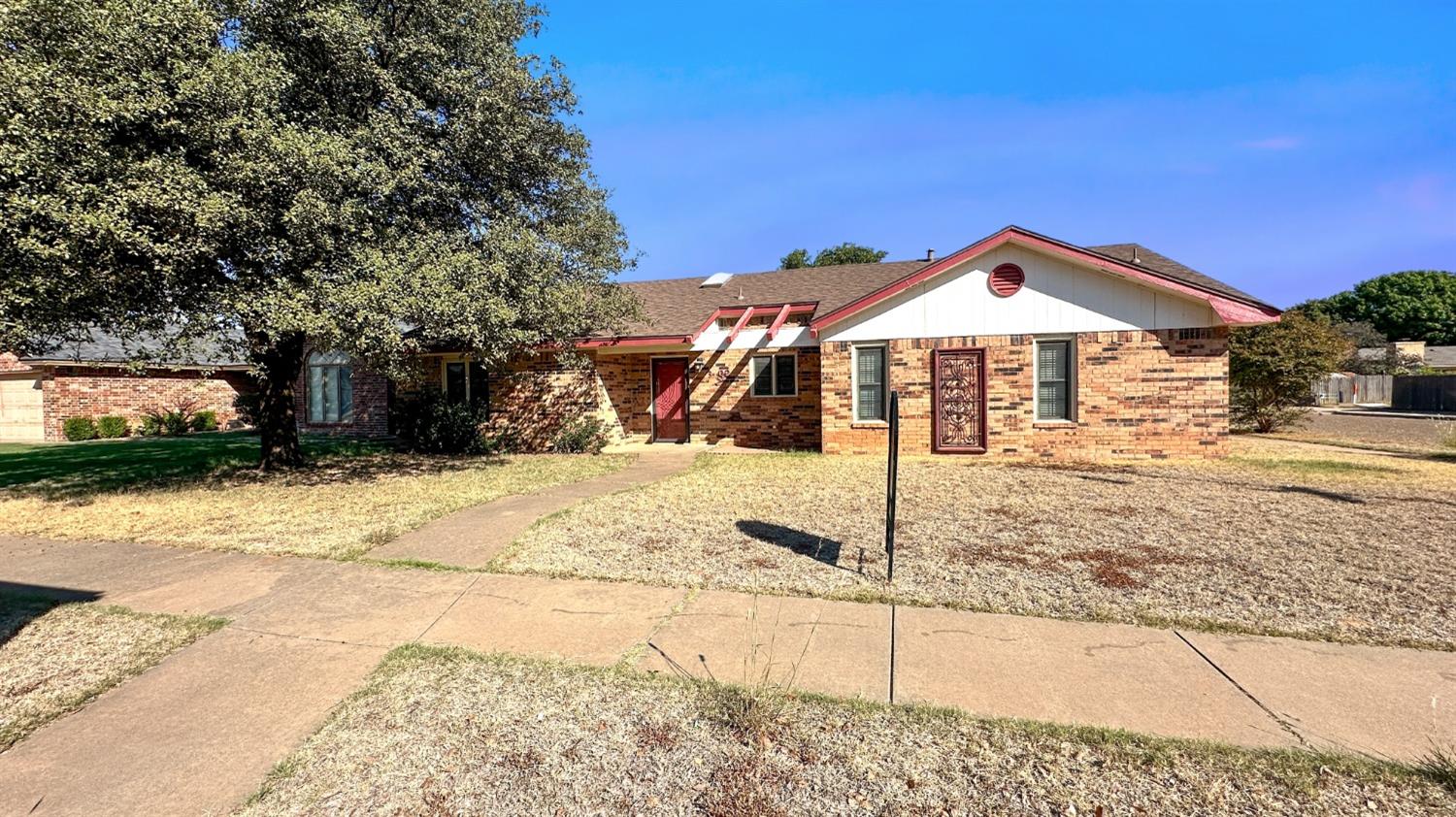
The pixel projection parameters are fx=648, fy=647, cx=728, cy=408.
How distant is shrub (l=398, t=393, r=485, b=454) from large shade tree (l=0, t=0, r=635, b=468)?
3.09 m

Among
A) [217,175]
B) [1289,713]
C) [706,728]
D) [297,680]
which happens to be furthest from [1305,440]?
[217,175]

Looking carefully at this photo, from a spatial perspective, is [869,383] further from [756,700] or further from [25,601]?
[25,601]

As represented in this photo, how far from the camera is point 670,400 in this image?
16047 millimetres

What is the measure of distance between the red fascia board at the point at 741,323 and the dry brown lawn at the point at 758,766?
467 inches

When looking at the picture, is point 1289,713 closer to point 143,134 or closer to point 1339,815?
point 1339,815

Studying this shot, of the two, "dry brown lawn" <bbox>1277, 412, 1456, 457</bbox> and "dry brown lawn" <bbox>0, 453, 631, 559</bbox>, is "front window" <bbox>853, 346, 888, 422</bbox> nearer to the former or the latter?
"dry brown lawn" <bbox>0, 453, 631, 559</bbox>

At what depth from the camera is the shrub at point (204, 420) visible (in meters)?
20.5

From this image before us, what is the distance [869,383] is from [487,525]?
8355mm

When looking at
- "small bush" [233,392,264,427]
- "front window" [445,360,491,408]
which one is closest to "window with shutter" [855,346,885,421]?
"front window" [445,360,491,408]

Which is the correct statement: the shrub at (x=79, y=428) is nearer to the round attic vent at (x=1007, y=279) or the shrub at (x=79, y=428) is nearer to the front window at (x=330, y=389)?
the front window at (x=330, y=389)

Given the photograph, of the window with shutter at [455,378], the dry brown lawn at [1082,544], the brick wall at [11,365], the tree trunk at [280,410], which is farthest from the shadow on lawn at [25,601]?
the brick wall at [11,365]

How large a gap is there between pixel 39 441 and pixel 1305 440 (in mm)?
33071

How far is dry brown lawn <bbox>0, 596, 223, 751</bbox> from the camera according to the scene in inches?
129

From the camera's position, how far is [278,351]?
35.3 ft
